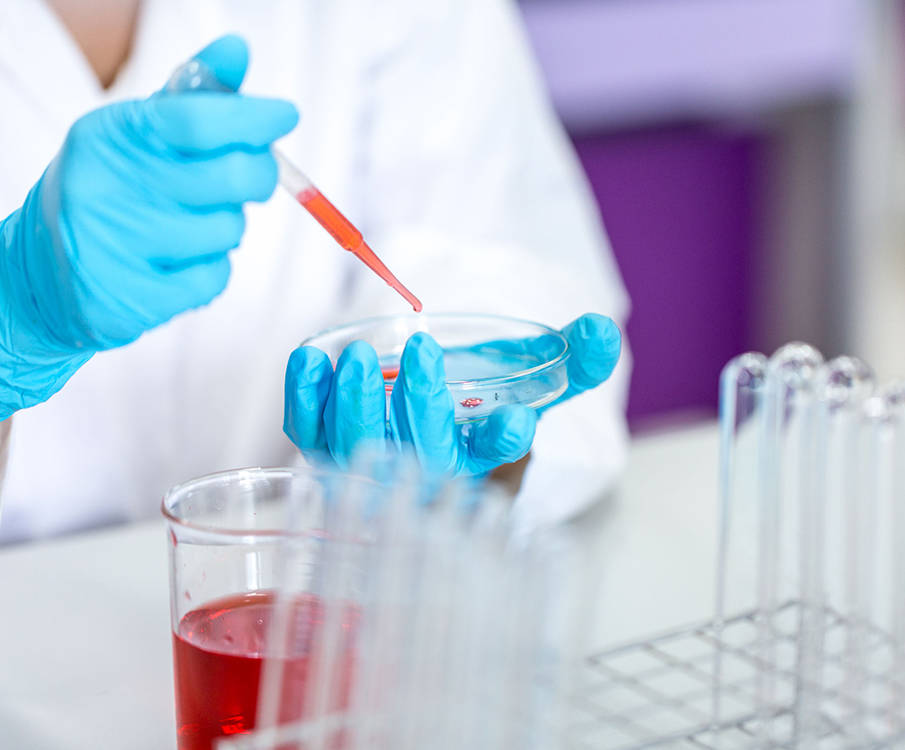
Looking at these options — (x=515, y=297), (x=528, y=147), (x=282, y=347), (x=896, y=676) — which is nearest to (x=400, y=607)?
(x=896, y=676)

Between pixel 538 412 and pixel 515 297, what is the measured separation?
1.53 feet

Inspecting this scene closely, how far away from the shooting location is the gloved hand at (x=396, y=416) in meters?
0.68

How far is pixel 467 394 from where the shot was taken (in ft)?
2.43

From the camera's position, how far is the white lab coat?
1177 mm

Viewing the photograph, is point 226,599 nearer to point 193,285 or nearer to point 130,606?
point 193,285

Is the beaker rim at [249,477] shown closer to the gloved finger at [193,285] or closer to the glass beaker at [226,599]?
the glass beaker at [226,599]

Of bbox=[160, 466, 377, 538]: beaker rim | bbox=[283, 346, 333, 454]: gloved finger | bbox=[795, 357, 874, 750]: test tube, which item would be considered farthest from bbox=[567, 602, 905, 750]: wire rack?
bbox=[283, 346, 333, 454]: gloved finger

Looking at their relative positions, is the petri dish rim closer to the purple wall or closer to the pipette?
the pipette

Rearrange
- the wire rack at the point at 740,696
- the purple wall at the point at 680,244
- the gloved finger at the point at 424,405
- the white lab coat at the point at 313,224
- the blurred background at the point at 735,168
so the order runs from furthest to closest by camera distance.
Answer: the purple wall at the point at 680,244 < the blurred background at the point at 735,168 < the white lab coat at the point at 313,224 < the gloved finger at the point at 424,405 < the wire rack at the point at 740,696

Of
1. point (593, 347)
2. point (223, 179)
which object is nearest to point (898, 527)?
point (593, 347)

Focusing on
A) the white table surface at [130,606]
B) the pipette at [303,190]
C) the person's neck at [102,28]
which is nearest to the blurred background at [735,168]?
the person's neck at [102,28]

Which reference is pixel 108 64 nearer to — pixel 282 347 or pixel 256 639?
pixel 282 347

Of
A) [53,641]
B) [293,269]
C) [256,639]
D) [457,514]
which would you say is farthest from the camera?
[293,269]

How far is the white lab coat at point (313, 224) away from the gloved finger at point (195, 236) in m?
0.48
